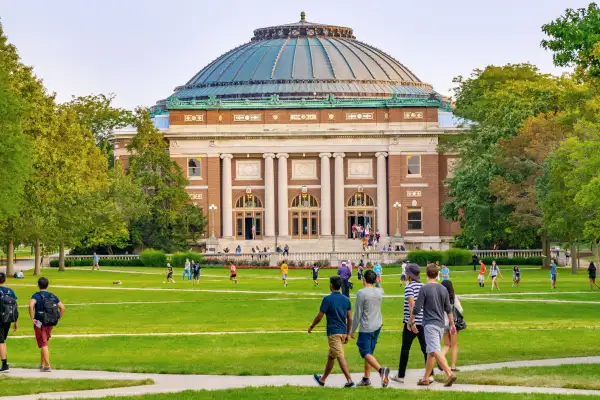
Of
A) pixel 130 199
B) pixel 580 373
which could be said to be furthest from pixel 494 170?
pixel 580 373

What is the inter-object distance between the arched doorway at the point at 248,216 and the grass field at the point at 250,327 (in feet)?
176

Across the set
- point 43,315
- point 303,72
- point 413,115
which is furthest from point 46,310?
point 303,72

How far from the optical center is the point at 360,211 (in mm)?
124062

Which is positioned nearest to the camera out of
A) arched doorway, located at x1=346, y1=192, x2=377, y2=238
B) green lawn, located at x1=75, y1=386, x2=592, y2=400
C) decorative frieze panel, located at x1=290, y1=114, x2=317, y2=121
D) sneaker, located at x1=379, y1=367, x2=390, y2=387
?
green lawn, located at x1=75, y1=386, x2=592, y2=400

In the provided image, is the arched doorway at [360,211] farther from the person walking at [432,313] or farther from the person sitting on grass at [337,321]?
the person sitting on grass at [337,321]

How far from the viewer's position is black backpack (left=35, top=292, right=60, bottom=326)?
89.2 feet

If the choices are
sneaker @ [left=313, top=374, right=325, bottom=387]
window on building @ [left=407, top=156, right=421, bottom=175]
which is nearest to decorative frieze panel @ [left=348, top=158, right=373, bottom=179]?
window on building @ [left=407, top=156, right=421, bottom=175]

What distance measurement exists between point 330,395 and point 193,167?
102 m

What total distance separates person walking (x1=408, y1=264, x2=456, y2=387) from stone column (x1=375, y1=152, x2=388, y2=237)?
321 feet

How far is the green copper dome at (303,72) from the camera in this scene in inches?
5108

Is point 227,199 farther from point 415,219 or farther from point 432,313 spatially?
point 432,313

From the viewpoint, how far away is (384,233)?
402 ft

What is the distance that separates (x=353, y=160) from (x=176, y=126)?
51.2 feet

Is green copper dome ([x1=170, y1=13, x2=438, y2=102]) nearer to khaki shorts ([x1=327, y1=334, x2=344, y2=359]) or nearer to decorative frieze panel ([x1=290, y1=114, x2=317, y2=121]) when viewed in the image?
decorative frieze panel ([x1=290, y1=114, x2=317, y2=121])
